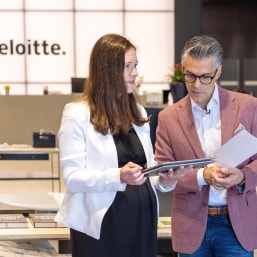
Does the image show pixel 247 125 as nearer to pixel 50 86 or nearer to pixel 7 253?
pixel 7 253

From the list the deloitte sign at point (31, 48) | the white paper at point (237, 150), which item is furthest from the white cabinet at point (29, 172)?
the white paper at point (237, 150)

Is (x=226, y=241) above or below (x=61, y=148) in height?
below

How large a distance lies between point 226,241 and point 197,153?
0.32 meters

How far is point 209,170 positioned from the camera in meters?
2.24

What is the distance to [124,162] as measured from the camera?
2295 millimetres

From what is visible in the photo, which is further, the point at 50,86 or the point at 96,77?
the point at 50,86

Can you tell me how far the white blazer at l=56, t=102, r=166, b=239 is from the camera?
2238mm

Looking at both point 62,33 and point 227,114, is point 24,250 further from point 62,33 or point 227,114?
point 62,33

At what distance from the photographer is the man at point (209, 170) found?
223cm

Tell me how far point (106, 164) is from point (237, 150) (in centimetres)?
46

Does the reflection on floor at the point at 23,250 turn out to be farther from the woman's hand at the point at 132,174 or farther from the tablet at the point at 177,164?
the tablet at the point at 177,164

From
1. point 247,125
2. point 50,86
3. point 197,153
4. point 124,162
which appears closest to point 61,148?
point 124,162

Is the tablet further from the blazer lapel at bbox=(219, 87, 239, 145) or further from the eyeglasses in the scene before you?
the eyeglasses

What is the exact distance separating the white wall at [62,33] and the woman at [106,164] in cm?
917
